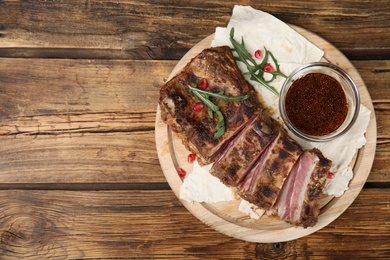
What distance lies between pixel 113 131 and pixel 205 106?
1472 mm

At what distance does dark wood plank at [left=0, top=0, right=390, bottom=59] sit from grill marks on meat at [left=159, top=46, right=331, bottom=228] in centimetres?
86

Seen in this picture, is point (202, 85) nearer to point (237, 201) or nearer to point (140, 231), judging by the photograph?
point (237, 201)

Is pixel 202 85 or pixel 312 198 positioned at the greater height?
pixel 202 85

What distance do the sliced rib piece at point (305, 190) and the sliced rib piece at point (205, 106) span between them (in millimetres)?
832

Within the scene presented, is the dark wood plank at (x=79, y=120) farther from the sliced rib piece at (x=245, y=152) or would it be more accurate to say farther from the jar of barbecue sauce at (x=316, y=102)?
the jar of barbecue sauce at (x=316, y=102)

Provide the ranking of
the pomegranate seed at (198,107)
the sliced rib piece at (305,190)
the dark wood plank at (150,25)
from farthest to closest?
the dark wood plank at (150,25) → the pomegranate seed at (198,107) → the sliced rib piece at (305,190)

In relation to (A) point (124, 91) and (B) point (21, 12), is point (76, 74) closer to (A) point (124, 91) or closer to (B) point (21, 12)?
(A) point (124, 91)

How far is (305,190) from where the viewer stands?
3.34m

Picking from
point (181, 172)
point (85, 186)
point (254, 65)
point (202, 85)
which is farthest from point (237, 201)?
point (85, 186)

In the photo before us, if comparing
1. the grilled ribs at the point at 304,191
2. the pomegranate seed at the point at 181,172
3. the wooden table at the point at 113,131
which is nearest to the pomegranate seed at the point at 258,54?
the wooden table at the point at 113,131

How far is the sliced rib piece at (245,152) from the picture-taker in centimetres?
333

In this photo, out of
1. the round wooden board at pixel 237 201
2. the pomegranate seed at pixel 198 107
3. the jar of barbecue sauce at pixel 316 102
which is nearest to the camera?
the pomegranate seed at pixel 198 107

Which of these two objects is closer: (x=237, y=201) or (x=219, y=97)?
(x=219, y=97)

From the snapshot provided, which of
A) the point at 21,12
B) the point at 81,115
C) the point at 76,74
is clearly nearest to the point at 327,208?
the point at 81,115
